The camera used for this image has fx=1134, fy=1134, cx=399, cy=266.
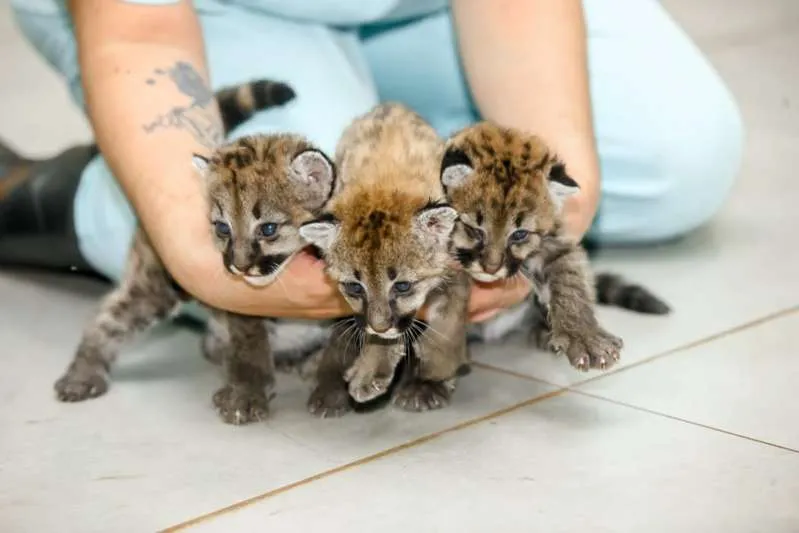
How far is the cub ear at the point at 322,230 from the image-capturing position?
2.00 m

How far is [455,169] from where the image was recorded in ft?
6.59

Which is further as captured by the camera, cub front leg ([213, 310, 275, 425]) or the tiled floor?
cub front leg ([213, 310, 275, 425])

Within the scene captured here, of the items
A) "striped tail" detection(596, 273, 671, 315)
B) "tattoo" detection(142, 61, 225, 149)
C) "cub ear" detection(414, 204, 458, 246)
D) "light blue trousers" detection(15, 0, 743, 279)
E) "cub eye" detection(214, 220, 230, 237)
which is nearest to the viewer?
"cub ear" detection(414, 204, 458, 246)

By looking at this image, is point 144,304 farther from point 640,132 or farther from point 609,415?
point 640,132

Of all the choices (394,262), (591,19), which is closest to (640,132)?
(591,19)

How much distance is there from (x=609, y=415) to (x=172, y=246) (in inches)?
35.1

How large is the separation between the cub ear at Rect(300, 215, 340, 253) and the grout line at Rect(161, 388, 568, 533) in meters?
0.38

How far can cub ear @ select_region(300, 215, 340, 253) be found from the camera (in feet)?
6.56

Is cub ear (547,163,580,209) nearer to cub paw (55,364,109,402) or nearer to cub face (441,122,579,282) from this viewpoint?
cub face (441,122,579,282)

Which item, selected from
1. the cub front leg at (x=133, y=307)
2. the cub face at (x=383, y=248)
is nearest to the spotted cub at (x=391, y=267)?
the cub face at (x=383, y=248)

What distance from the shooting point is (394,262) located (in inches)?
78.3

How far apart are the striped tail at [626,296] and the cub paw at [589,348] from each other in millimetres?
587

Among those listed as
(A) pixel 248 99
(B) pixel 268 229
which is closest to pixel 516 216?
Answer: (B) pixel 268 229

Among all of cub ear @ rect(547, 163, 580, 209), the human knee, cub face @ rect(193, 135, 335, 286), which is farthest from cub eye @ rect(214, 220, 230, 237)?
the human knee
